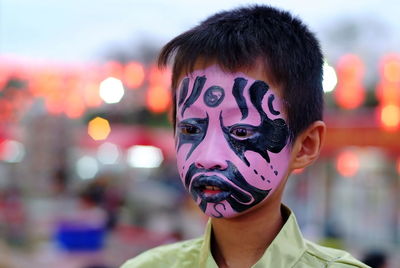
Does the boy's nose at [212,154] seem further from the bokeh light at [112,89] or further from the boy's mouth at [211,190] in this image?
the bokeh light at [112,89]

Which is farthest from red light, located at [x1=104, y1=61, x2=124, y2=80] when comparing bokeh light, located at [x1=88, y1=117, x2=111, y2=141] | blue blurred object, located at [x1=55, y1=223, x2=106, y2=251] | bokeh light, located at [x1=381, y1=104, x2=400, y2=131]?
bokeh light, located at [x1=381, y1=104, x2=400, y2=131]

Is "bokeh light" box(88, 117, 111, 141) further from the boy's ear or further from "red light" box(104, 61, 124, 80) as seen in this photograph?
the boy's ear

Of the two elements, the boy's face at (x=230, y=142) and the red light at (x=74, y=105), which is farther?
the red light at (x=74, y=105)

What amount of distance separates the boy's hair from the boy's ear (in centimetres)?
2

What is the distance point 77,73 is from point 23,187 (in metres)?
2.81

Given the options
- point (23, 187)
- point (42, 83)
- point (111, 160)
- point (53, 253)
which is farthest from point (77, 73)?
point (111, 160)

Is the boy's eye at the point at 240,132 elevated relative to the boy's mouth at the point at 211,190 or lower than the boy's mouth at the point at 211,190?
elevated

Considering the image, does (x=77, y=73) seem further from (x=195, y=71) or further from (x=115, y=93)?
(x=195, y=71)

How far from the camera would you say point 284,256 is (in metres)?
1.43

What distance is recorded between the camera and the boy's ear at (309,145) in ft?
4.96

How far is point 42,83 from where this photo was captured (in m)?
11.6

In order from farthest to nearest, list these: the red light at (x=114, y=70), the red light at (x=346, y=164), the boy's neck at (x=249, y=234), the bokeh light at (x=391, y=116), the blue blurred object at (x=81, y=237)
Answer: the red light at (x=346, y=164)
the red light at (x=114, y=70)
the blue blurred object at (x=81, y=237)
the bokeh light at (x=391, y=116)
the boy's neck at (x=249, y=234)

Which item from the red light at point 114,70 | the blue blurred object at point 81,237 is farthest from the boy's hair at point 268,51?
the red light at point 114,70

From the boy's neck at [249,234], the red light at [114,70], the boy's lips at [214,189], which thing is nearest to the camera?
the boy's lips at [214,189]
